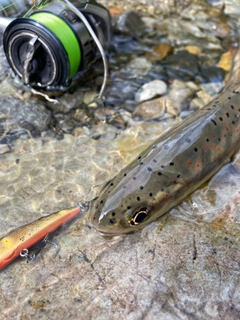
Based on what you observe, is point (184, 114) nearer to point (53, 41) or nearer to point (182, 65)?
point (182, 65)

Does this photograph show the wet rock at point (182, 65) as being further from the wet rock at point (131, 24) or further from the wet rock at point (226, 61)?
the wet rock at point (131, 24)

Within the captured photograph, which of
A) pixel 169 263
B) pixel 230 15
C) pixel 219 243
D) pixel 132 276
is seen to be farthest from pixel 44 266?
pixel 230 15

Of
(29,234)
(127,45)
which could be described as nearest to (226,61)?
(127,45)

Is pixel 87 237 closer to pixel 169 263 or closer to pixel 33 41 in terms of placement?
pixel 169 263

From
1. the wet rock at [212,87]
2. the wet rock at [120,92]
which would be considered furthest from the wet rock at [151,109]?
the wet rock at [212,87]

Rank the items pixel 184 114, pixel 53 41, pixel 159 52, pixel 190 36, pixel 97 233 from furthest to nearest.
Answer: pixel 190 36 < pixel 159 52 < pixel 184 114 < pixel 53 41 < pixel 97 233
